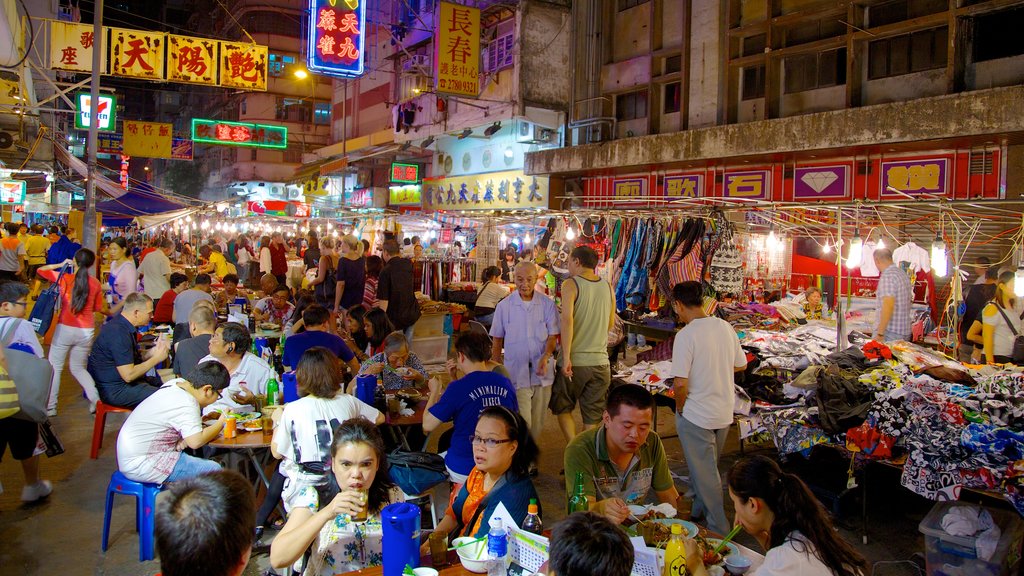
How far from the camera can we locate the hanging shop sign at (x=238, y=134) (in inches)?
984

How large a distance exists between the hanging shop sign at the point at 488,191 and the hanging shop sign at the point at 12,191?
12.0m

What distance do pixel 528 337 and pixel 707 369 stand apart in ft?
6.34

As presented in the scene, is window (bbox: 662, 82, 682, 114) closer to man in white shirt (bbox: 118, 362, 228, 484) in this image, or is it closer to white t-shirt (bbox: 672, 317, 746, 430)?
white t-shirt (bbox: 672, 317, 746, 430)

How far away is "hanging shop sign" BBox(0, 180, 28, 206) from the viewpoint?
1633 centimetres

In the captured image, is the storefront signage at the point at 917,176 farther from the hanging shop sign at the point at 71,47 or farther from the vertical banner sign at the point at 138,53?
the hanging shop sign at the point at 71,47

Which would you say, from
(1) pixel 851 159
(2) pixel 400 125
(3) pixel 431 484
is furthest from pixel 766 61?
(2) pixel 400 125

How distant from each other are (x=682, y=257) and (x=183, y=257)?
54.1 ft

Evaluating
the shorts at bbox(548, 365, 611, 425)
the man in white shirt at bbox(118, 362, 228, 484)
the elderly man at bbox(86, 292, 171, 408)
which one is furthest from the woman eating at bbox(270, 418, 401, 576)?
the elderly man at bbox(86, 292, 171, 408)

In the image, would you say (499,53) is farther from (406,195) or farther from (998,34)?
(998,34)

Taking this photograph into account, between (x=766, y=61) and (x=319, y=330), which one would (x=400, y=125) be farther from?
(x=319, y=330)

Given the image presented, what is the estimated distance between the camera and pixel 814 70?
42.0 ft

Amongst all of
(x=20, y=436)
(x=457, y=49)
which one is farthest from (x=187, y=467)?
(x=457, y=49)

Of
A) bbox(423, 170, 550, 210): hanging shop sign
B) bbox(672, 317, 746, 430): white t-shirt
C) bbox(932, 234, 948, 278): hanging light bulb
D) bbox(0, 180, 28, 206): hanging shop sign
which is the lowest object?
bbox(672, 317, 746, 430): white t-shirt

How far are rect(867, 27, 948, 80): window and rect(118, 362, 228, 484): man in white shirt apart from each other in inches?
455
